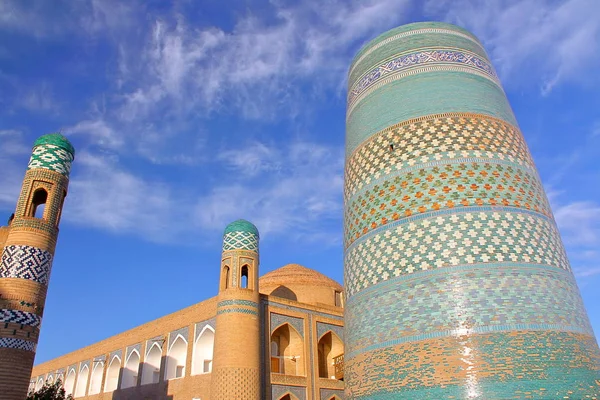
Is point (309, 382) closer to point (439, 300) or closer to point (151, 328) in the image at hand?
point (151, 328)

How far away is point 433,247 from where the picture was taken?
4.25m

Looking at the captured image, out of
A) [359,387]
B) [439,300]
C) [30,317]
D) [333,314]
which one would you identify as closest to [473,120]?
[439,300]

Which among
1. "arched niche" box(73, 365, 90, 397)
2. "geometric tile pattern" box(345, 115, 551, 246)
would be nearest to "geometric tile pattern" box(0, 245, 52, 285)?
"geometric tile pattern" box(345, 115, 551, 246)

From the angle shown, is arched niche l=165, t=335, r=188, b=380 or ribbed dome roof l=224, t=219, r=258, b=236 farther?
arched niche l=165, t=335, r=188, b=380

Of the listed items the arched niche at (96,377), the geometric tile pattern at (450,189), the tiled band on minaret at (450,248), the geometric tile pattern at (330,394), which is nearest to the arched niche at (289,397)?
the geometric tile pattern at (330,394)

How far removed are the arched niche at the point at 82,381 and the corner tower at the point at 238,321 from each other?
30.5ft

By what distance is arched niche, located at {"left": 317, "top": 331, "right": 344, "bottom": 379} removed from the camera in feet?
42.2

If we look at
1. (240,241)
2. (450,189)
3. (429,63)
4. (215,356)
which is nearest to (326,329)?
(240,241)

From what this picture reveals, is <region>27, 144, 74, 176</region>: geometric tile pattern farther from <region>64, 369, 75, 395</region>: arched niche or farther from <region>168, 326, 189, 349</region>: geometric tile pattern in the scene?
<region>64, 369, 75, 395</region>: arched niche

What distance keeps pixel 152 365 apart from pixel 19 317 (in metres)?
7.97

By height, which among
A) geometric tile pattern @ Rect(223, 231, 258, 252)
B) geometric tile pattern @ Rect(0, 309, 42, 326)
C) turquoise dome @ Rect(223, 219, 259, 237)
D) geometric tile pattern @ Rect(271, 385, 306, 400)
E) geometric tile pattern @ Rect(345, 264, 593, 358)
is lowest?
geometric tile pattern @ Rect(345, 264, 593, 358)

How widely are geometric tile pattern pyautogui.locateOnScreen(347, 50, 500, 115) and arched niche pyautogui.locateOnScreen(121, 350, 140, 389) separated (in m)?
12.2

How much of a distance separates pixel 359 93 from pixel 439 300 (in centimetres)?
288

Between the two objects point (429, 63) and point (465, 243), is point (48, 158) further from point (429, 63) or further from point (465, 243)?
point (465, 243)
